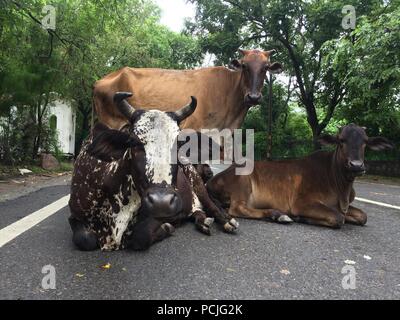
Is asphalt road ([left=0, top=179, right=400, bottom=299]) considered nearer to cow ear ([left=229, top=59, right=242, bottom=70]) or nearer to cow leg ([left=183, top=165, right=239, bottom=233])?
cow leg ([left=183, top=165, right=239, bottom=233])

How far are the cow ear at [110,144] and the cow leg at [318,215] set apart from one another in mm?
2914

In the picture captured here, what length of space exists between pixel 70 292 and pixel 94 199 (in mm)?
1155

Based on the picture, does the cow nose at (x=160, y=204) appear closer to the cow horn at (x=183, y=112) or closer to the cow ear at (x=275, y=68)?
the cow horn at (x=183, y=112)

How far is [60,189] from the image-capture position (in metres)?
8.89

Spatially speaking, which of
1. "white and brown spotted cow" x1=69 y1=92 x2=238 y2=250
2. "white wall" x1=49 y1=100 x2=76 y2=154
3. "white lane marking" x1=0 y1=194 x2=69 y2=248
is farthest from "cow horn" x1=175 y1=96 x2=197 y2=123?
"white wall" x1=49 y1=100 x2=76 y2=154

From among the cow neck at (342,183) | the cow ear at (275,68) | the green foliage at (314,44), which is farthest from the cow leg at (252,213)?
the green foliage at (314,44)

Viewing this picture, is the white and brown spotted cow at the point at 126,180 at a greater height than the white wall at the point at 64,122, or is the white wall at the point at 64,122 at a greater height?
the white wall at the point at 64,122

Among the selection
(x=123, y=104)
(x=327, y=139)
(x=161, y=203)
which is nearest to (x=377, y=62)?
(x=327, y=139)

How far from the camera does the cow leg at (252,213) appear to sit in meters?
5.56

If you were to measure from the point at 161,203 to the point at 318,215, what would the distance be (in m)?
3.07

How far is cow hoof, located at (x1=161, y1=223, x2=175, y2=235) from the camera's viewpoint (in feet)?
14.1
